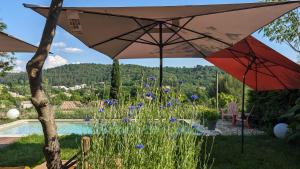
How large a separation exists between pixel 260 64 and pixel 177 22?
2.82 m

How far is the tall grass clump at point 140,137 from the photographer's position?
2883 millimetres

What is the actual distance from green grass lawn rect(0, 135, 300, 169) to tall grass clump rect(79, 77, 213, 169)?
295 cm

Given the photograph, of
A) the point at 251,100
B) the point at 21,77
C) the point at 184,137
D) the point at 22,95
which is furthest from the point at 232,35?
the point at 21,77

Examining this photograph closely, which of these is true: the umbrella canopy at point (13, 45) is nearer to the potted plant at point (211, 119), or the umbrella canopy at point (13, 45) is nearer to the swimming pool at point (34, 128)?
the swimming pool at point (34, 128)

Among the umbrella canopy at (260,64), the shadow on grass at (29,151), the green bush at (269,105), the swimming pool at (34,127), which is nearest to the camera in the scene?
the shadow on grass at (29,151)

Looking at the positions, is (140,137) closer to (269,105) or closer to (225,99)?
(269,105)

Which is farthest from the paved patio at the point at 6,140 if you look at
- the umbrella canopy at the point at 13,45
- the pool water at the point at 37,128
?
the umbrella canopy at the point at 13,45

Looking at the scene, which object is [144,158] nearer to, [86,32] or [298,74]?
[86,32]

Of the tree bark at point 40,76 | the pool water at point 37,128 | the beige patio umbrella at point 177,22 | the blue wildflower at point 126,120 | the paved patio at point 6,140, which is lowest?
the pool water at point 37,128

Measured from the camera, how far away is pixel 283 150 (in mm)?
7488

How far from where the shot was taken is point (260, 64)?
7090 mm

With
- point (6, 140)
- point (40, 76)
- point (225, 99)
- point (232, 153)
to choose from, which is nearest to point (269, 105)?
point (232, 153)

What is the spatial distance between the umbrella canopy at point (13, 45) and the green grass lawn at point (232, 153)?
5.82 ft

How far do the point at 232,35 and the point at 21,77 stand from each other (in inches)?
719
